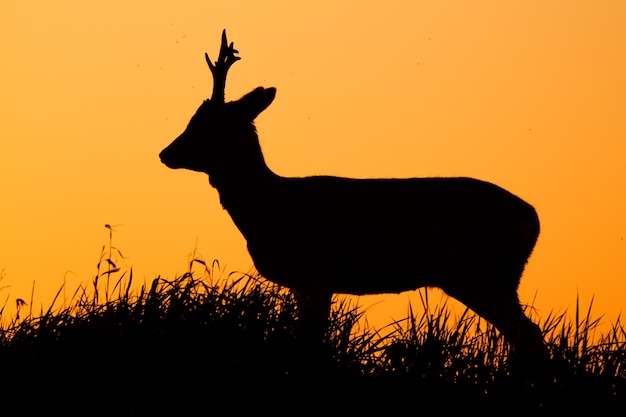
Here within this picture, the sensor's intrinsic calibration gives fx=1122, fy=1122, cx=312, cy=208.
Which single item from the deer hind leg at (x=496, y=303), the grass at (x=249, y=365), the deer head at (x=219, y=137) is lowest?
the grass at (x=249, y=365)

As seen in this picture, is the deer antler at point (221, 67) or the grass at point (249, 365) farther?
the deer antler at point (221, 67)

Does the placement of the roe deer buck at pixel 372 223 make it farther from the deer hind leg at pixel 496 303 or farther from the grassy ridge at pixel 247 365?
the grassy ridge at pixel 247 365

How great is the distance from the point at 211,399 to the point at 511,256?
13.8 ft

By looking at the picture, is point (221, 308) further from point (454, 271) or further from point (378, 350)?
point (454, 271)

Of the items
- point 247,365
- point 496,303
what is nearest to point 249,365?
point 247,365

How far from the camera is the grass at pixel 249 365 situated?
4699 mm

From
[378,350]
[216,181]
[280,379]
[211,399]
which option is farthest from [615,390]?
[216,181]

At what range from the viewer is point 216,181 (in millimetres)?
8492

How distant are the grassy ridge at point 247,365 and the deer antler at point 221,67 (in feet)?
10.3

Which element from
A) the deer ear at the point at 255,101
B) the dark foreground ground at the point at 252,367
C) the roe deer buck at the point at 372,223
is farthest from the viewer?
the deer ear at the point at 255,101

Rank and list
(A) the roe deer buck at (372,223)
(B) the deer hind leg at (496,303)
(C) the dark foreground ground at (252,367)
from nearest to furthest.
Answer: (C) the dark foreground ground at (252,367)
(B) the deer hind leg at (496,303)
(A) the roe deer buck at (372,223)

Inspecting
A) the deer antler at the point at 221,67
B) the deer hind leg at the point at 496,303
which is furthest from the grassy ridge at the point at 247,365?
the deer antler at the point at 221,67

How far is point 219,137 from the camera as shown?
844 centimetres

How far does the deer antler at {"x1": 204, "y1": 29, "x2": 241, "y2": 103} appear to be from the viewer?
8.72m
